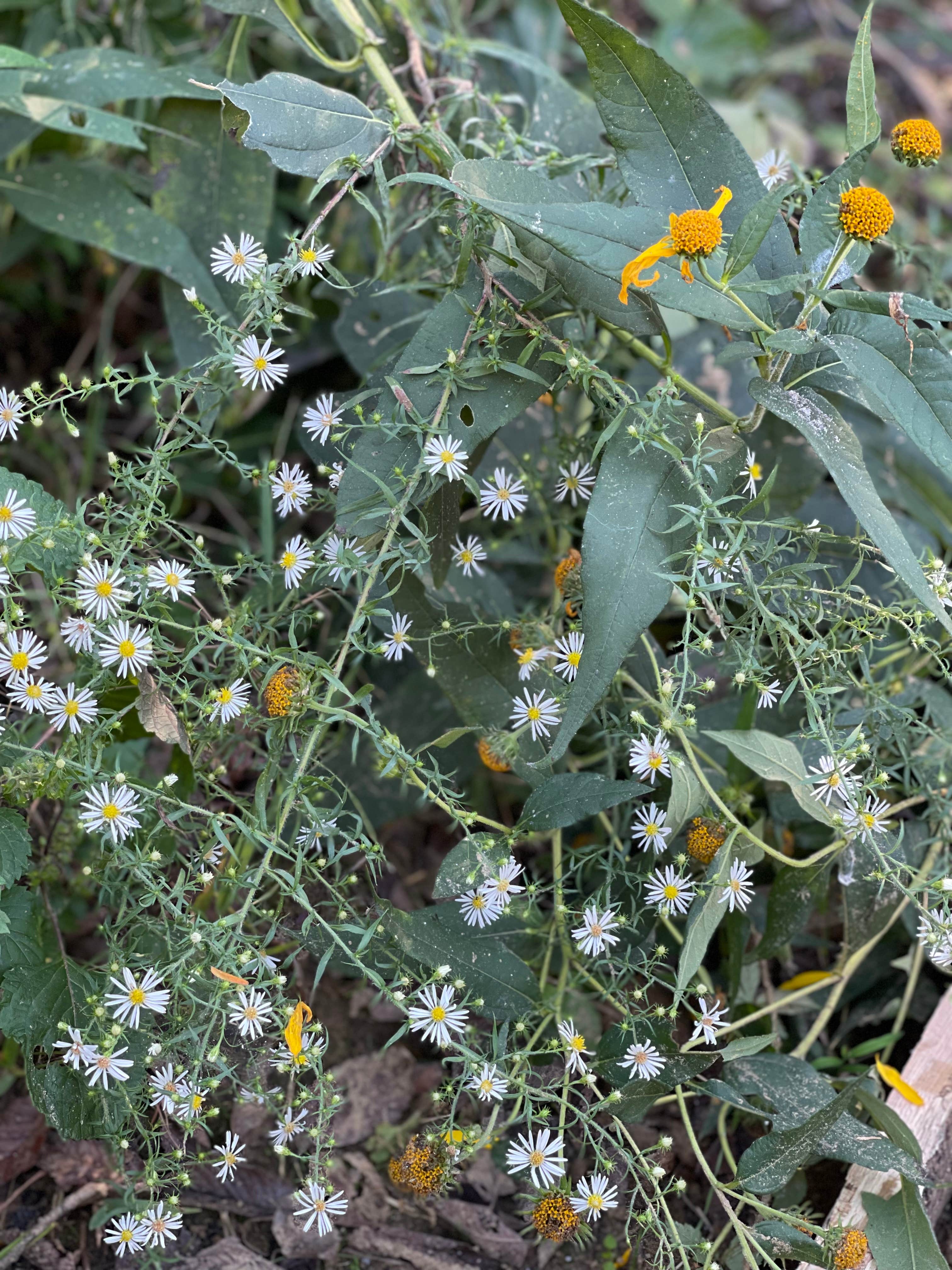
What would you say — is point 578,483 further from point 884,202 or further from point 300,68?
point 300,68

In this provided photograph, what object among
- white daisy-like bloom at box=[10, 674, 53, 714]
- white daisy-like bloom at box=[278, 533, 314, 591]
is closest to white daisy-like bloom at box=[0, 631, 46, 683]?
white daisy-like bloom at box=[10, 674, 53, 714]

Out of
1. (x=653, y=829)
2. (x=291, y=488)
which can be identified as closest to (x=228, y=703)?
(x=291, y=488)

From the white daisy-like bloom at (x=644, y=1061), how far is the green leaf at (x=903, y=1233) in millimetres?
293

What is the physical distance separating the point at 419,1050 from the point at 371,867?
52 centimetres

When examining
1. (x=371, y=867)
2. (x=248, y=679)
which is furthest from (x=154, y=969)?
(x=248, y=679)

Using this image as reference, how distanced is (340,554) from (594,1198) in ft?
2.19

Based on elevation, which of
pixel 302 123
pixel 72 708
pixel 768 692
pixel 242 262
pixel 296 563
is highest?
pixel 302 123

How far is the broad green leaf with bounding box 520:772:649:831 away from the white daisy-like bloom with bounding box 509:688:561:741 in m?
0.06

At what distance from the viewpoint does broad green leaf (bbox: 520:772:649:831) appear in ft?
3.35

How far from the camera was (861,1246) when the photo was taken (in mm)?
1024

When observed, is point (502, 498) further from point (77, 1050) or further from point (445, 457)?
point (77, 1050)

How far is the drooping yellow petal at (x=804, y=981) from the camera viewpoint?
4.21 ft

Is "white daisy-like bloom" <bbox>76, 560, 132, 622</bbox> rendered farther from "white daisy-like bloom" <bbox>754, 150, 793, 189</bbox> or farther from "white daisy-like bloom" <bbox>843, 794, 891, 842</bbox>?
"white daisy-like bloom" <bbox>754, 150, 793, 189</bbox>

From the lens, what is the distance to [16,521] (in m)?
0.98
